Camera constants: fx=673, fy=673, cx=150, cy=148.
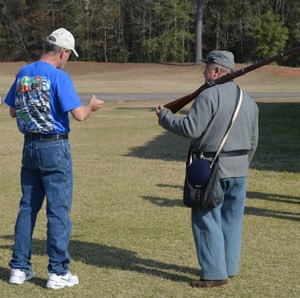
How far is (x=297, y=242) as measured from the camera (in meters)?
6.68

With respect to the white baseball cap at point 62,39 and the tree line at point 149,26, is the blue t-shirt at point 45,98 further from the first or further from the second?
the tree line at point 149,26

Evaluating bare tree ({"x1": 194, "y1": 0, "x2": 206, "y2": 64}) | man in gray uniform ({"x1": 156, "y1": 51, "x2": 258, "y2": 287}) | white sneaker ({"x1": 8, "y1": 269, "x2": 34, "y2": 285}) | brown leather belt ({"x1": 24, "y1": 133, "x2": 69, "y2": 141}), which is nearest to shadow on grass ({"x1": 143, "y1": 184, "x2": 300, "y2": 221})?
man in gray uniform ({"x1": 156, "y1": 51, "x2": 258, "y2": 287})

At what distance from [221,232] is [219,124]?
840 mm

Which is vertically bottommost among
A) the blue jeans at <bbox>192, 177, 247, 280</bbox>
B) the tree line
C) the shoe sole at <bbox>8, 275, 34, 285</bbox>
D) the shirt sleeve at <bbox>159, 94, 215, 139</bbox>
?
the tree line

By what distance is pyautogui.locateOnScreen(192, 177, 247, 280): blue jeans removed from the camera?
509cm

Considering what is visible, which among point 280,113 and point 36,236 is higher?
point 36,236

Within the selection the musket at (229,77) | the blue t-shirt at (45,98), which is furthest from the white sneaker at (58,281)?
the musket at (229,77)

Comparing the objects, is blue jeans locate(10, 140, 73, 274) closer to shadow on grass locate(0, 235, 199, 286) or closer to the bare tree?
shadow on grass locate(0, 235, 199, 286)

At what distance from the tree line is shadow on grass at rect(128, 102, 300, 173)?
39835 mm

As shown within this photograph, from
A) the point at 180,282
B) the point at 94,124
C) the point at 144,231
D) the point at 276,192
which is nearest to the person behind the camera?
the point at 180,282

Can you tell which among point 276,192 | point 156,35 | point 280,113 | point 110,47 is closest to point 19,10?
point 110,47

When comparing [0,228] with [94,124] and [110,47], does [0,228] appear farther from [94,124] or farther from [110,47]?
[110,47]

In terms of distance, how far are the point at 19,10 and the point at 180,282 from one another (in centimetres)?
6034

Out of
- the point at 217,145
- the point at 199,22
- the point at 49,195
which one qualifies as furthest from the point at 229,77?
the point at 199,22
